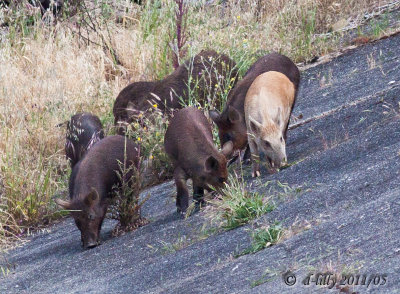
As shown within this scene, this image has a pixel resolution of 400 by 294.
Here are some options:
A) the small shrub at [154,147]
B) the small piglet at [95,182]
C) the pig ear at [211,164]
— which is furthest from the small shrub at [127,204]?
the small shrub at [154,147]

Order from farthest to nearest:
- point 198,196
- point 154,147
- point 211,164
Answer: point 154,147 → point 198,196 → point 211,164

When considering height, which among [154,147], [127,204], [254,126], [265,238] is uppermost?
[265,238]

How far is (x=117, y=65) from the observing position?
15.6 m

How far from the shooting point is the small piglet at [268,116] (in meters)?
9.62

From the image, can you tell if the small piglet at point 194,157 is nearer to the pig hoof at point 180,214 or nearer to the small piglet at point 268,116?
the pig hoof at point 180,214

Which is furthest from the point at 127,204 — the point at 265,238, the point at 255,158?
the point at 265,238

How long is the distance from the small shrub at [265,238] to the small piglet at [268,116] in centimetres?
274

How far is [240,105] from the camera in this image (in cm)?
1100

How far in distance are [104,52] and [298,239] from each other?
1013cm

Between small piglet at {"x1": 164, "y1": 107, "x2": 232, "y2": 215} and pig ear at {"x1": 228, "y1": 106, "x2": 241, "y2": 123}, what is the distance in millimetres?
820

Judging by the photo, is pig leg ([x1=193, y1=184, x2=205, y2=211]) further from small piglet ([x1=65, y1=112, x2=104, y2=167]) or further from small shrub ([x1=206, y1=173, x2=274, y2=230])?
small piglet ([x1=65, y1=112, x2=104, y2=167])

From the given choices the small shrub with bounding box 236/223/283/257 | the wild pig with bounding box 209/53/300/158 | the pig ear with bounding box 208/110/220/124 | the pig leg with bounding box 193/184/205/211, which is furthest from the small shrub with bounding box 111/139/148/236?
the small shrub with bounding box 236/223/283/257

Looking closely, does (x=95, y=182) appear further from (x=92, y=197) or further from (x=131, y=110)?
(x=131, y=110)

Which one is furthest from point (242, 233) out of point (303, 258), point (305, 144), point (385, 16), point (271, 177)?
point (385, 16)
